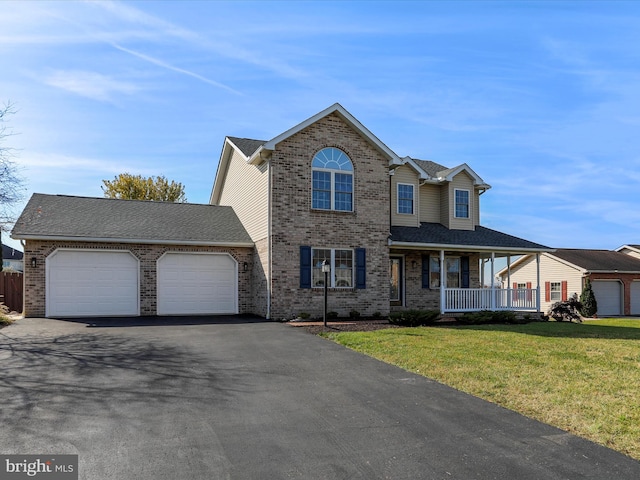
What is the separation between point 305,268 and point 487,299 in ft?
26.7

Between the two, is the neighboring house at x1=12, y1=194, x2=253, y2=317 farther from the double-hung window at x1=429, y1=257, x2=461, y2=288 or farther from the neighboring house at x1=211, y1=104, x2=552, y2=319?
the double-hung window at x1=429, y1=257, x2=461, y2=288

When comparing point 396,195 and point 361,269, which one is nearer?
point 361,269

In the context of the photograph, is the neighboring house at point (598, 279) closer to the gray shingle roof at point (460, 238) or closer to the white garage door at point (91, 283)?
the gray shingle roof at point (460, 238)

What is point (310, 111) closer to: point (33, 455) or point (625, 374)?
point (625, 374)

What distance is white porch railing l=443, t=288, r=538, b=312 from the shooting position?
1978cm

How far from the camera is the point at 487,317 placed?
18.2 m

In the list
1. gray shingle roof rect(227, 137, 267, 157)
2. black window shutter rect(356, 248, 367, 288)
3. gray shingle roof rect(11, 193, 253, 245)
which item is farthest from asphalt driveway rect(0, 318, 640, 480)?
gray shingle roof rect(227, 137, 267, 157)

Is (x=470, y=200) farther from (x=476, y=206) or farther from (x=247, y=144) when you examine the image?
(x=247, y=144)

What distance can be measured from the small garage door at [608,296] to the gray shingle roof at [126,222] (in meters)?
23.6

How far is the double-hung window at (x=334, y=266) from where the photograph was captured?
1769 cm

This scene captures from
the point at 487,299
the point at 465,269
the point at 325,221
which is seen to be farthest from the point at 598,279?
the point at 325,221

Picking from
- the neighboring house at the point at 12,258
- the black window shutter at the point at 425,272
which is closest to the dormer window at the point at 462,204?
the black window shutter at the point at 425,272

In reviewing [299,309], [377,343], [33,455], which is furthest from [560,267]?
[33,455]

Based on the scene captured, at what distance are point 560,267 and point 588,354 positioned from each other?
23496mm
